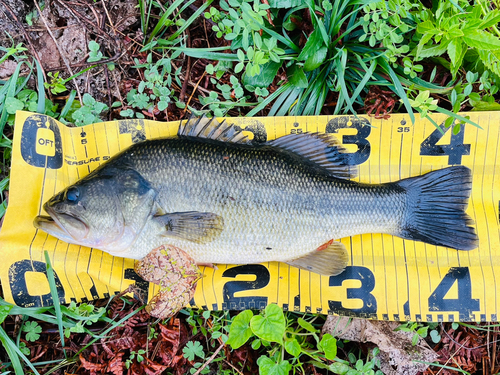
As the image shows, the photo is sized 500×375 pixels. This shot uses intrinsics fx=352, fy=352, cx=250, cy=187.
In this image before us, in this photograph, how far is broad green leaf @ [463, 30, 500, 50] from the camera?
2.46 m

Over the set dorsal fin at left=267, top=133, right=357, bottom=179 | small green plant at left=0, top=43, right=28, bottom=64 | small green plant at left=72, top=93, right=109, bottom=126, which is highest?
small green plant at left=0, top=43, right=28, bottom=64

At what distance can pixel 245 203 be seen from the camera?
262 cm

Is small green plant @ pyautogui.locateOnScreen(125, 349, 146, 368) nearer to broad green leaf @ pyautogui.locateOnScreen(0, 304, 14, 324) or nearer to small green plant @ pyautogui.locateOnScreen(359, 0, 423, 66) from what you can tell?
broad green leaf @ pyautogui.locateOnScreen(0, 304, 14, 324)

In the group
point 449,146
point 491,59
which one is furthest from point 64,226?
point 491,59

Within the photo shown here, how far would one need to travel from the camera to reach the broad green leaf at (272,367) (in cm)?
254

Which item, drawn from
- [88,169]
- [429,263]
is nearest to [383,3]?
[429,263]

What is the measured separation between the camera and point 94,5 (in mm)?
3074

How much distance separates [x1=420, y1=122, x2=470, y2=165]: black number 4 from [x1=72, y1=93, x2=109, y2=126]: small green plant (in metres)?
2.77

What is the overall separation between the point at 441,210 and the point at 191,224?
1.98 meters

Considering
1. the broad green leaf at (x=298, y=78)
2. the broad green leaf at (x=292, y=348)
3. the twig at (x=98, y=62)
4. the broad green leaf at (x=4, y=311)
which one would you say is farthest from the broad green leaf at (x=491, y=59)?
the broad green leaf at (x=4, y=311)

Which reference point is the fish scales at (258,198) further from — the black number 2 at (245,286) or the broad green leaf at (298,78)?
the broad green leaf at (298,78)

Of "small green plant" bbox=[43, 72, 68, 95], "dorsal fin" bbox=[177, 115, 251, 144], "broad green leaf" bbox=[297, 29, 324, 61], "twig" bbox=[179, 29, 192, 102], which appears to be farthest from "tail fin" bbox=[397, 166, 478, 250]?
"small green plant" bbox=[43, 72, 68, 95]

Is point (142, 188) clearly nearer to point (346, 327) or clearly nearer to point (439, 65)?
point (346, 327)

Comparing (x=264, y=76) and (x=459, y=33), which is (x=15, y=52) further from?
(x=459, y=33)
